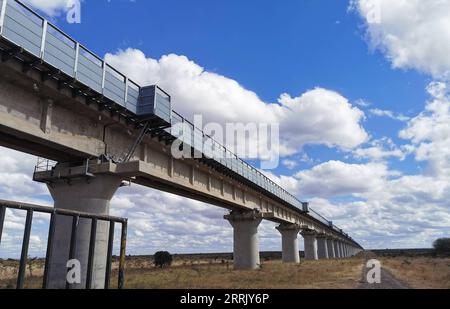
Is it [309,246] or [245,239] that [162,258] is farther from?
[309,246]

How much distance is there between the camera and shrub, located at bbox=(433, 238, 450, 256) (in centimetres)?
11772

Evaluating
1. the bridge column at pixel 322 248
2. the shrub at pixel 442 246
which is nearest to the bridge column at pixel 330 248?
the bridge column at pixel 322 248

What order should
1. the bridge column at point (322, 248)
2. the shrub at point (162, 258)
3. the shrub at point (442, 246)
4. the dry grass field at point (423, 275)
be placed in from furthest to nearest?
1. the shrub at point (442, 246)
2. the bridge column at point (322, 248)
3. the shrub at point (162, 258)
4. the dry grass field at point (423, 275)

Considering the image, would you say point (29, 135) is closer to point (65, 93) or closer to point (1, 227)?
point (65, 93)

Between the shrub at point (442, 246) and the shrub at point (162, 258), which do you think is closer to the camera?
the shrub at point (162, 258)

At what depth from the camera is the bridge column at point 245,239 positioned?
41969 mm

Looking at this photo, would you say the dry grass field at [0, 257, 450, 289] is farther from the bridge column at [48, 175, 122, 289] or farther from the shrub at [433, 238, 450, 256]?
the shrub at [433, 238, 450, 256]

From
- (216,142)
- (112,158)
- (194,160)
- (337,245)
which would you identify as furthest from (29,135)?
(337,245)

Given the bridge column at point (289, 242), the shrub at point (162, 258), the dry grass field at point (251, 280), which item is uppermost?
the bridge column at point (289, 242)

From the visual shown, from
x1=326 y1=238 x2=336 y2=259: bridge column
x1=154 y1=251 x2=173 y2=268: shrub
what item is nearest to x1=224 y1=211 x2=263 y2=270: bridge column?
x1=154 y1=251 x2=173 y2=268: shrub

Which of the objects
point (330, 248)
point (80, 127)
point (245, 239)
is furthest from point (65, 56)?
point (330, 248)

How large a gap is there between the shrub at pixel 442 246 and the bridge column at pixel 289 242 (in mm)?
72575

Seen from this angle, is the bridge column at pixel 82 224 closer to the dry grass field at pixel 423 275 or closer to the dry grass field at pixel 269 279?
the dry grass field at pixel 269 279

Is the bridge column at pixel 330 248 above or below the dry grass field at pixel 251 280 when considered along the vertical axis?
above
